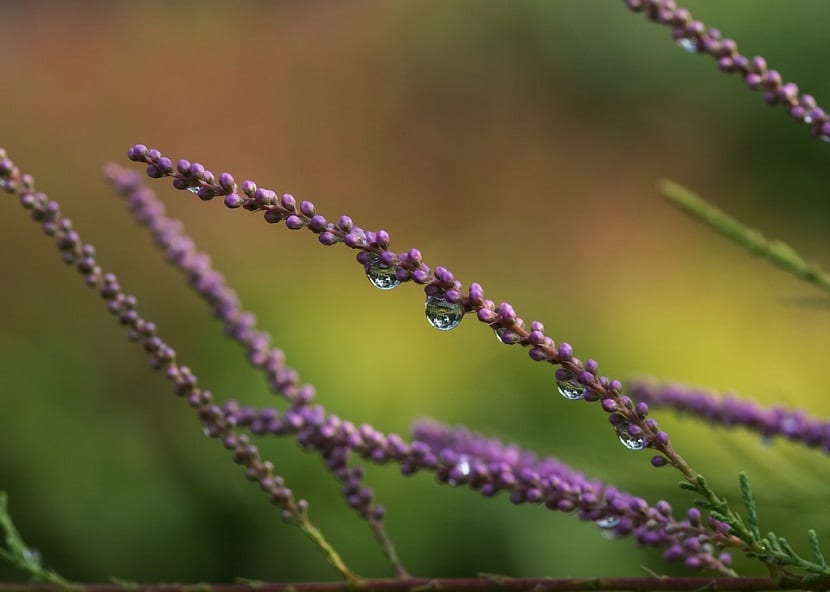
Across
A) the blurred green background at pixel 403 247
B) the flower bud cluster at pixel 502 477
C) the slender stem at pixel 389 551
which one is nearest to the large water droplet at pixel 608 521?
the flower bud cluster at pixel 502 477

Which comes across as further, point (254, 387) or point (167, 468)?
point (254, 387)

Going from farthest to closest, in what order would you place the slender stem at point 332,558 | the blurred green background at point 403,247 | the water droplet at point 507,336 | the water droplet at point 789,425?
the blurred green background at point 403,247 < the water droplet at point 789,425 < the slender stem at point 332,558 < the water droplet at point 507,336

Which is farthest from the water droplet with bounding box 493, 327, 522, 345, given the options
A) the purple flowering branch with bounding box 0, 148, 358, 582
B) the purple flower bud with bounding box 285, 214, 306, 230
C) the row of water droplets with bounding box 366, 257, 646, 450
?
the purple flowering branch with bounding box 0, 148, 358, 582

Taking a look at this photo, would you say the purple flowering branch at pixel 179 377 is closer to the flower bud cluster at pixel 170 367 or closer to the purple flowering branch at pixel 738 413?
the flower bud cluster at pixel 170 367

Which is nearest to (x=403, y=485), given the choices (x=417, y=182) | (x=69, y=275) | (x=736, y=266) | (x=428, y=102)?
(x=736, y=266)

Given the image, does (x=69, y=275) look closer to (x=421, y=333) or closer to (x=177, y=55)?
(x=421, y=333)

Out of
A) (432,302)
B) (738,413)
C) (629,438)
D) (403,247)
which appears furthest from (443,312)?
(403,247)
